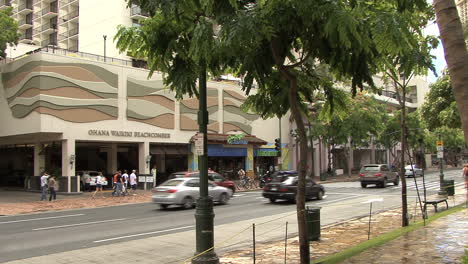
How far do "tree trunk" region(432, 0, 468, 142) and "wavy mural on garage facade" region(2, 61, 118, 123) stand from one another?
27.0m

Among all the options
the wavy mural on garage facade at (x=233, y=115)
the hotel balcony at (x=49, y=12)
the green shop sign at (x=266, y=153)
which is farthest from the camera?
the hotel balcony at (x=49, y=12)

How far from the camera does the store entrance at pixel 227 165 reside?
39531 mm

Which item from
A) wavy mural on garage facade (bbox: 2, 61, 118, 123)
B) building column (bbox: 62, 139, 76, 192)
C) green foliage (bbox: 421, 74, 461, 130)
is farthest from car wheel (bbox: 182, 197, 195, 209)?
wavy mural on garage facade (bbox: 2, 61, 118, 123)

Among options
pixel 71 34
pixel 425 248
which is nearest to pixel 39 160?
pixel 71 34

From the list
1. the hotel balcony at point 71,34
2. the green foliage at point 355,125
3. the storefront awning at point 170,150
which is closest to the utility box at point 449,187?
the green foliage at point 355,125

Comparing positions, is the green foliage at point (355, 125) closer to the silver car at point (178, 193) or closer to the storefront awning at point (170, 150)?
the storefront awning at point (170, 150)

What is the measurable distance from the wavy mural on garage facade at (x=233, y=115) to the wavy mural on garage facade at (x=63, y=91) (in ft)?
37.2

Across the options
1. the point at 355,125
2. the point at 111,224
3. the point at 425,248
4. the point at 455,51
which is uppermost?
the point at 355,125

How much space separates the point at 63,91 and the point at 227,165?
57.1ft

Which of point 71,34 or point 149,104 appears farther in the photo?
point 71,34

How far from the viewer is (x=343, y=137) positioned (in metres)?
42.5

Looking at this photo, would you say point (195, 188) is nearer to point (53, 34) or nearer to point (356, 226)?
point (356, 226)

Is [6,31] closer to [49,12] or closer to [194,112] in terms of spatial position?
[194,112]

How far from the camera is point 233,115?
3975 centimetres
